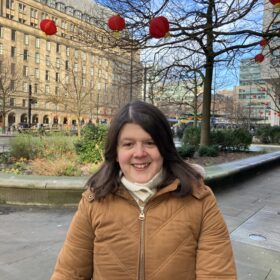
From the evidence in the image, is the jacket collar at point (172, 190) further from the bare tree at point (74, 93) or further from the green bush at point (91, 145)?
the bare tree at point (74, 93)

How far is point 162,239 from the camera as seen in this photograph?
154cm

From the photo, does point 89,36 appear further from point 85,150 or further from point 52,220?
point 52,220

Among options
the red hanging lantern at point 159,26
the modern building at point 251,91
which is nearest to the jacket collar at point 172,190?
the red hanging lantern at point 159,26

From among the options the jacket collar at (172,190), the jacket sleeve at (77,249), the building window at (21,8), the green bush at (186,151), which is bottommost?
the green bush at (186,151)

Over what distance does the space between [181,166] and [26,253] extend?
300cm

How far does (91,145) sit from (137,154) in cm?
772

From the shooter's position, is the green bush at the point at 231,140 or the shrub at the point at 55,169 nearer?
the shrub at the point at 55,169

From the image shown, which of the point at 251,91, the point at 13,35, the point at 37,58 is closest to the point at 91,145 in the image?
the point at 13,35

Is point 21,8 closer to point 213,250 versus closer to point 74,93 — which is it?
point 74,93

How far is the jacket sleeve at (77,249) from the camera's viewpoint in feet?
5.53

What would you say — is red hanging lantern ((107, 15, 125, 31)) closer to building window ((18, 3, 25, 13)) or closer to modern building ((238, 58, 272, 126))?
modern building ((238, 58, 272, 126))

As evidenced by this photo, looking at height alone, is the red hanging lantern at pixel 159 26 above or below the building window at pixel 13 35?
below

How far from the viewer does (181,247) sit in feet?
5.09

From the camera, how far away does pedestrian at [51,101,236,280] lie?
1.55 metres
